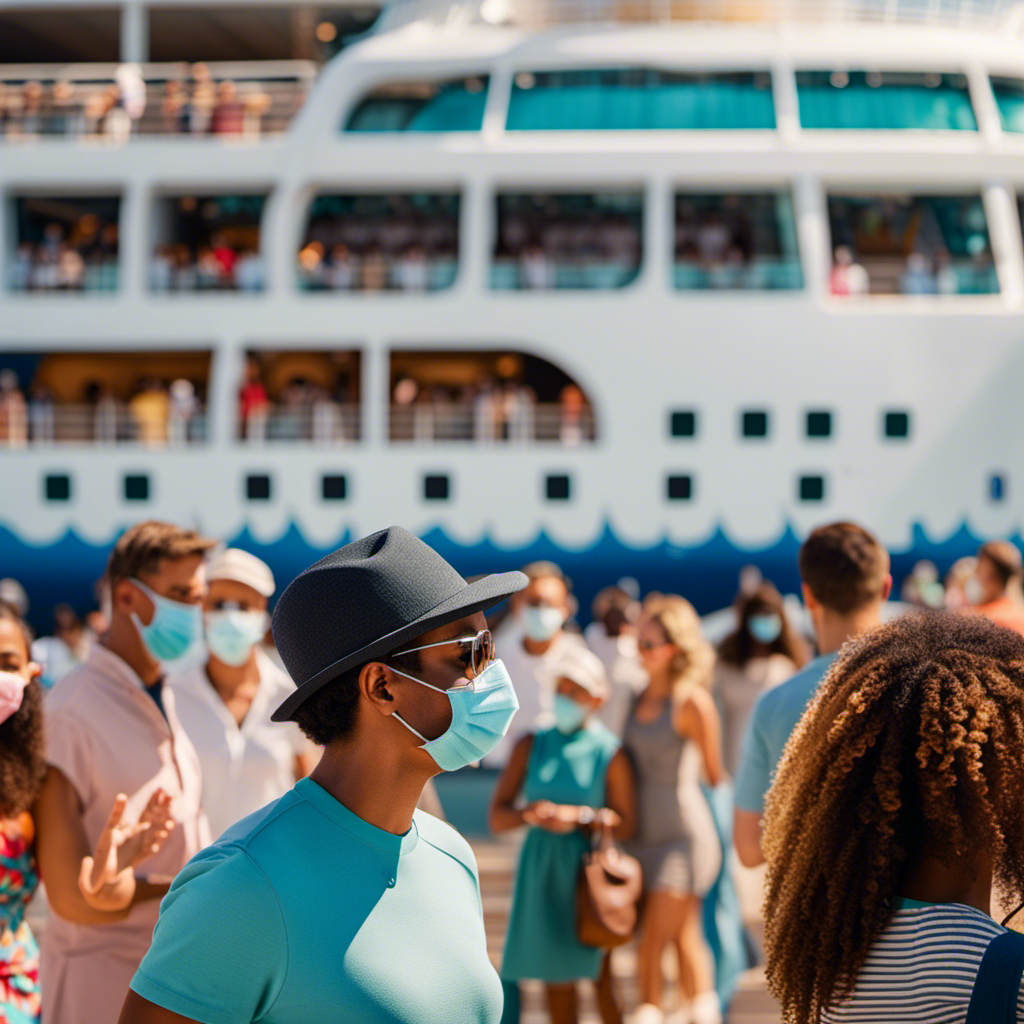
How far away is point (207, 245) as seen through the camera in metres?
23.1

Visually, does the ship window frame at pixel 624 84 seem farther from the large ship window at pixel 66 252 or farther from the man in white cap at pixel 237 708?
the man in white cap at pixel 237 708

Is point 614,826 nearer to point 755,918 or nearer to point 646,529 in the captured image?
point 755,918

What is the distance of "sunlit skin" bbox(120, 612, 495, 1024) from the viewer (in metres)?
2.05

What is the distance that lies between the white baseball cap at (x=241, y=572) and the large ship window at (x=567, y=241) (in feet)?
45.3

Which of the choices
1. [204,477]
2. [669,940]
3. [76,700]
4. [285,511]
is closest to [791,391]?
[285,511]

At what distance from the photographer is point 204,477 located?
698 inches

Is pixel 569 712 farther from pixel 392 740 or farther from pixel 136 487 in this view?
pixel 136 487

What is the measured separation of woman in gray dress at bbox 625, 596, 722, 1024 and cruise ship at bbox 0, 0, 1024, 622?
38.6 feet

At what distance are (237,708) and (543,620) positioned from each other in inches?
122

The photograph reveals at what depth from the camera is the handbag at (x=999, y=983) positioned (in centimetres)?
172

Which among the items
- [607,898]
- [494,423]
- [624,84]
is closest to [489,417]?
[494,423]

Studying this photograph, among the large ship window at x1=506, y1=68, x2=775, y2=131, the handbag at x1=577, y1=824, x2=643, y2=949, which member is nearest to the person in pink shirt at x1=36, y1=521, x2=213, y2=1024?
the handbag at x1=577, y1=824, x2=643, y2=949

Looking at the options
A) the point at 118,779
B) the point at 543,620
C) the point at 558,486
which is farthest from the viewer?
the point at 558,486

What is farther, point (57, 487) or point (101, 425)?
point (101, 425)
